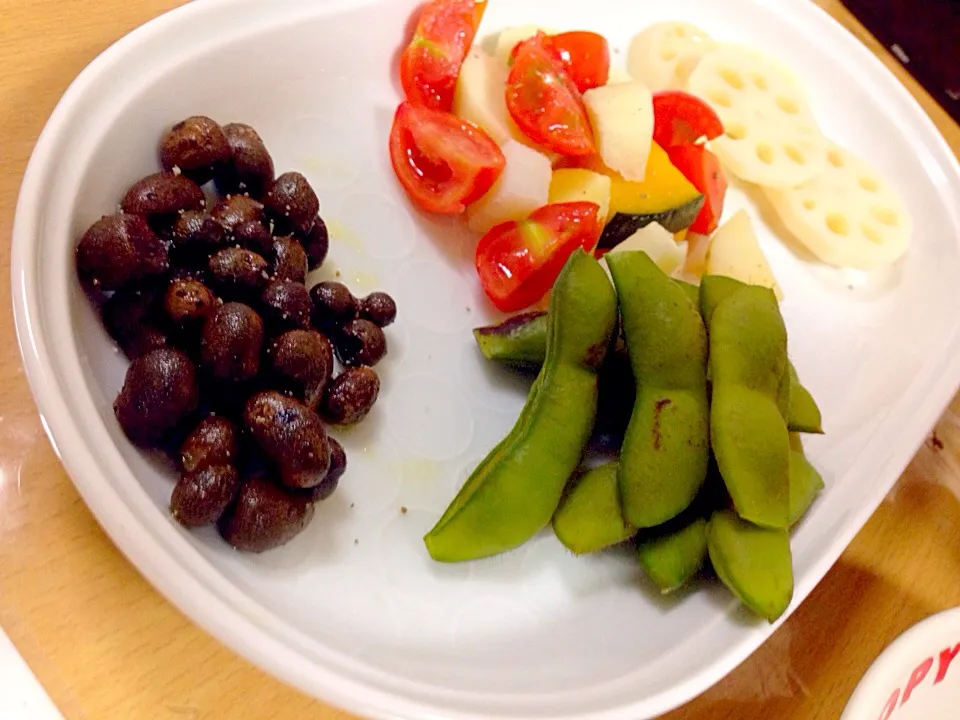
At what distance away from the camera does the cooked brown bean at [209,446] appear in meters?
0.97

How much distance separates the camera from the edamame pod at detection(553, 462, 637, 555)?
1135 millimetres

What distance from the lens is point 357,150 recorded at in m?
1.46

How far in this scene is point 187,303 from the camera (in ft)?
3.37

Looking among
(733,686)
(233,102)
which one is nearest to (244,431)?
(233,102)

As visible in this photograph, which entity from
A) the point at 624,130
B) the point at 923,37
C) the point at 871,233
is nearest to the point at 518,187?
the point at 624,130

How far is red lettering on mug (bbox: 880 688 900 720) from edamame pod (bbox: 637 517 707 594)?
38cm

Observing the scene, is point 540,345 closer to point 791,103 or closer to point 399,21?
point 399,21

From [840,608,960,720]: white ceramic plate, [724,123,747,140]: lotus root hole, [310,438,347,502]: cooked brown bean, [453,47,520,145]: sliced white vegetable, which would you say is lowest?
[310,438,347,502]: cooked brown bean

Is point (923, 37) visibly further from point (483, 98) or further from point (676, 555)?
point (676, 555)

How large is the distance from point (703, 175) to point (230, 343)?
96 centimetres

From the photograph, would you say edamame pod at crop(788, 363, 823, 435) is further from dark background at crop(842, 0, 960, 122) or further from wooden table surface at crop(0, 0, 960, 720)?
dark background at crop(842, 0, 960, 122)

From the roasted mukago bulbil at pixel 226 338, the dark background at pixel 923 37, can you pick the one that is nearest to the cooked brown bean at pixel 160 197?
the roasted mukago bulbil at pixel 226 338

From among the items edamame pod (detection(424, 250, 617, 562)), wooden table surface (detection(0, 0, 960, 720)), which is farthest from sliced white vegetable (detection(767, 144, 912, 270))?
edamame pod (detection(424, 250, 617, 562))

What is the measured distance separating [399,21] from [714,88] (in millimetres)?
668
